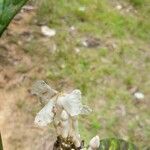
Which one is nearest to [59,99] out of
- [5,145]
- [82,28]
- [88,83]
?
[5,145]

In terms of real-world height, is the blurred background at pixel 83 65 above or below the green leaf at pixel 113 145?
below

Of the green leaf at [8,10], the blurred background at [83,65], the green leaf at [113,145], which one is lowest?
the blurred background at [83,65]

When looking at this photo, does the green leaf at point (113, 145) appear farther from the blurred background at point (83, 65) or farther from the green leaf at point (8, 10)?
the blurred background at point (83, 65)

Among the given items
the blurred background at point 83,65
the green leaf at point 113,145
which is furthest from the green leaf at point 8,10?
the blurred background at point 83,65

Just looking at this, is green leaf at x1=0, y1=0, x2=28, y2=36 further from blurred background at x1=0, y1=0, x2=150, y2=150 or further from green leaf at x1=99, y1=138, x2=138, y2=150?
blurred background at x1=0, y1=0, x2=150, y2=150

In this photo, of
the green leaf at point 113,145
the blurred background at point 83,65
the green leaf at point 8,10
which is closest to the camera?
the green leaf at point 8,10

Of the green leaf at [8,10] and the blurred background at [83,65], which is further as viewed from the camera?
the blurred background at [83,65]

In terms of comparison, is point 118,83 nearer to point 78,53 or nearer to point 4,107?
point 78,53
